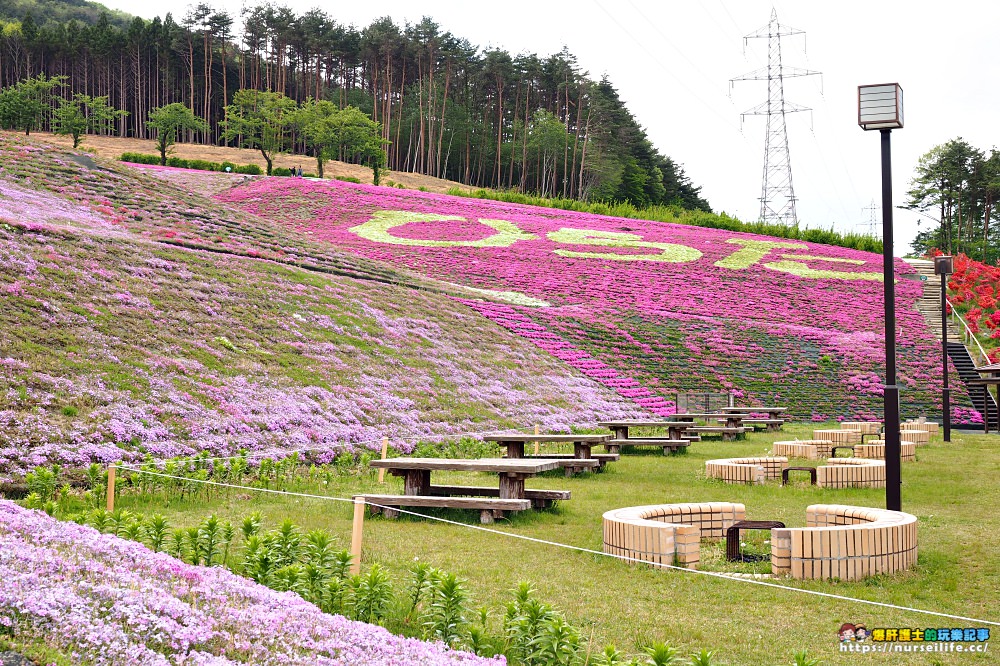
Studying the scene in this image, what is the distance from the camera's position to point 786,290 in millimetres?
39250

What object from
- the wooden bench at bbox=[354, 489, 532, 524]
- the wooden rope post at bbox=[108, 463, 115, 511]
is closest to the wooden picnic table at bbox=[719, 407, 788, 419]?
the wooden bench at bbox=[354, 489, 532, 524]

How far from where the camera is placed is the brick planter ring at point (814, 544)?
22.9 feet

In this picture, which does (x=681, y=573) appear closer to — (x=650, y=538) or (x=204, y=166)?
(x=650, y=538)

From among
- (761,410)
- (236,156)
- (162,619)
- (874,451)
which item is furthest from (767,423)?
(236,156)

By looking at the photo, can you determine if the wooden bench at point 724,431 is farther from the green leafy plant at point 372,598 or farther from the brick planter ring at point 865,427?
the green leafy plant at point 372,598

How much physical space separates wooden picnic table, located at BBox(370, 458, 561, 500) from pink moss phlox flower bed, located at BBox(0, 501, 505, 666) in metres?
4.73

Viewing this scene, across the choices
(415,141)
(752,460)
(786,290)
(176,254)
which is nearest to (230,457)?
(752,460)

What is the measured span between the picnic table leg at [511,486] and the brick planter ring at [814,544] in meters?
2.32

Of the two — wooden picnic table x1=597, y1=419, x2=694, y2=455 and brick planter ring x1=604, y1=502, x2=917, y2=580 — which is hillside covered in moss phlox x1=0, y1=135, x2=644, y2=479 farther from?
brick planter ring x1=604, y1=502, x2=917, y2=580

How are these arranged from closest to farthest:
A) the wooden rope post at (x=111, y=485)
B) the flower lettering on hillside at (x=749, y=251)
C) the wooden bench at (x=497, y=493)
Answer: the wooden rope post at (x=111, y=485)
the wooden bench at (x=497, y=493)
the flower lettering on hillside at (x=749, y=251)

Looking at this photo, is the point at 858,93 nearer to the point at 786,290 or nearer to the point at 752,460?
the point at 752,460

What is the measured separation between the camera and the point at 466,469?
9961mm

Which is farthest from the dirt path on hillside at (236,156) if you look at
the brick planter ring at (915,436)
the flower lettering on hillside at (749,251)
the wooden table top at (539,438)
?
the wooden table top at (539,438)

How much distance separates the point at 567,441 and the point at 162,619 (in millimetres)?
10912
